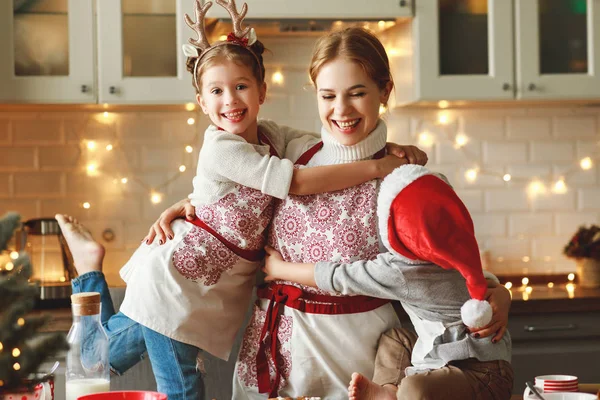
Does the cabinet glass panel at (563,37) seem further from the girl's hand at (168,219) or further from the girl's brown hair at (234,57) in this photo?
the girl's hand at (168,219)

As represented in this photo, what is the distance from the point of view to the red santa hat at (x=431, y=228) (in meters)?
1.63

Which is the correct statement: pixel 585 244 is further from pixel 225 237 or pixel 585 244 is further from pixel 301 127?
pixel 225 237

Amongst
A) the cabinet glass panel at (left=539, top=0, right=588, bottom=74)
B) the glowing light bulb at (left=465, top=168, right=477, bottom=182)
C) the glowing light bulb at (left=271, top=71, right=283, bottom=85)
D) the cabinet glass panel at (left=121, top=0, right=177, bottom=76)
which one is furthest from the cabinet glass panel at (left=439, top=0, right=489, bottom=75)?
the cabinet glass panel at (left=121, top=0, right=177, bottom=76)

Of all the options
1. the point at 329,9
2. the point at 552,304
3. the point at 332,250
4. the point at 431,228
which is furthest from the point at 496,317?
the point at 329,9

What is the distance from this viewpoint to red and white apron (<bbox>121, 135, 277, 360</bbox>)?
6.54 feet

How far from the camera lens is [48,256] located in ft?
10.9

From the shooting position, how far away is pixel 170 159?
3.49 metres

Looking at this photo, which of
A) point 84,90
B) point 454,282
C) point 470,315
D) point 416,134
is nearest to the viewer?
point 470,315

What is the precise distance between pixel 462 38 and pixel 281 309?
5.75ft

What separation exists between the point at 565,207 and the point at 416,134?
0.75 meters

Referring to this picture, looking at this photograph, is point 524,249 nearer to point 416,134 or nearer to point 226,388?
point 416,134

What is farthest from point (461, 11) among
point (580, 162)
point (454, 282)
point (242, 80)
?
point (454, 282)

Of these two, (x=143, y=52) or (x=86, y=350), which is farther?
(x=143, y=52)

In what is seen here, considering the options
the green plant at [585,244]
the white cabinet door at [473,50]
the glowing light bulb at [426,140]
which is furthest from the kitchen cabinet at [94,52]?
the green plant at [585,244]
